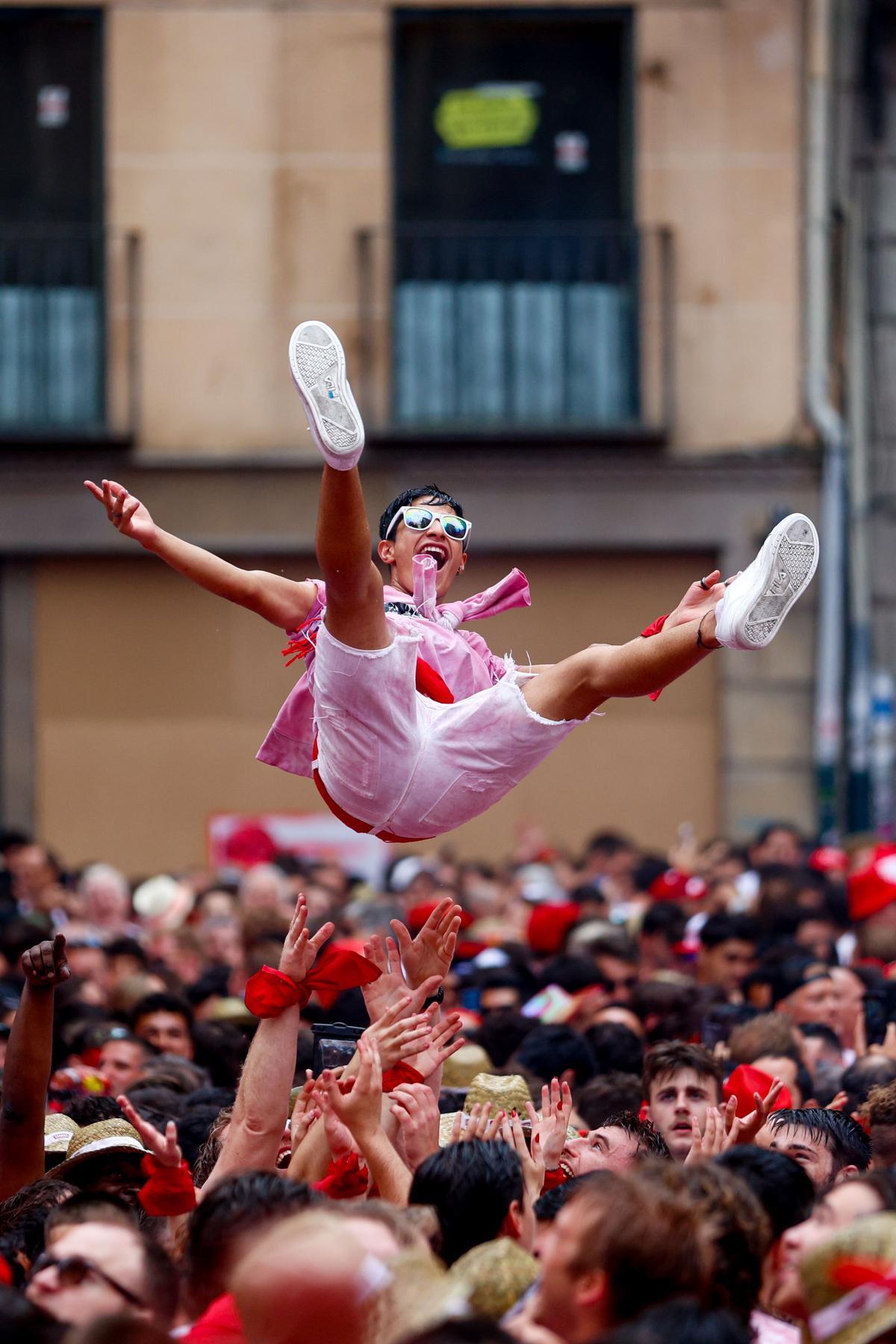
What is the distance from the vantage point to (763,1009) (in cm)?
786

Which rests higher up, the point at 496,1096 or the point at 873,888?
the point at 496,1096

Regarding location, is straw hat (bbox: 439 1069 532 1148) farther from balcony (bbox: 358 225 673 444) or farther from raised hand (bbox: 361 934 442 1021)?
balcony (bbox: 358 225 673 444)

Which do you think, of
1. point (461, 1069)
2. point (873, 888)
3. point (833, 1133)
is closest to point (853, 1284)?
point (833, 1133)

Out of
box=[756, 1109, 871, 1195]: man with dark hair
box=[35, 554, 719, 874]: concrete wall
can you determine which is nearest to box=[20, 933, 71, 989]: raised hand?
box=[756, 1109, 871, 1195]: man with dark hair

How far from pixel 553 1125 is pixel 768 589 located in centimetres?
149

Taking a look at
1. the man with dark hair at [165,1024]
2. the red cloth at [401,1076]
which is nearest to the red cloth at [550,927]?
the man with dark hair at [165,1024]

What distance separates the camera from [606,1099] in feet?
20.3

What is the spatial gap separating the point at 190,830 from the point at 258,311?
3821 mm

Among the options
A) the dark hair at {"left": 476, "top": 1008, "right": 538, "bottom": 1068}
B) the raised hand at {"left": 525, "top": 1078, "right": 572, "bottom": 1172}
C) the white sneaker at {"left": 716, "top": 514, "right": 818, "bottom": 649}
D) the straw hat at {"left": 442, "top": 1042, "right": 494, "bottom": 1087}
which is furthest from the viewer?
the dark hair at {"left": 476, "top": 1008, "right": 538, "bottom": 1068}

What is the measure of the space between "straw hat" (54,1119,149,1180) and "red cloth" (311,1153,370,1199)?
577mm

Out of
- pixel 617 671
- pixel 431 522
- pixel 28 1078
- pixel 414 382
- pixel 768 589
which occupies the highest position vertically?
pixel 414 382

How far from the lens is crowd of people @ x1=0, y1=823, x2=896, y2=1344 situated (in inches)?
142

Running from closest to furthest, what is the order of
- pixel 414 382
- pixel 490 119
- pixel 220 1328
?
pixel 220 1328, pixel 414 382, pixel 490 119

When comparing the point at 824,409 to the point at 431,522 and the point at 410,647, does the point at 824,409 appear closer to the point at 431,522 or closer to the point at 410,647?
the point at 431,522
